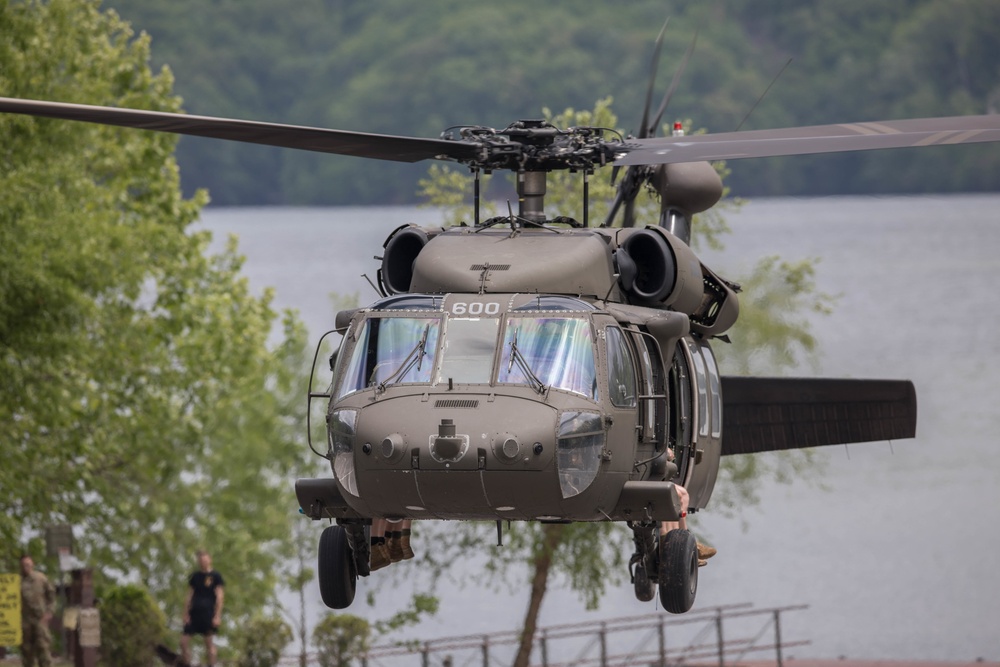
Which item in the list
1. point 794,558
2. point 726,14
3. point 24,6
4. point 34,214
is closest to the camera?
point 34,214

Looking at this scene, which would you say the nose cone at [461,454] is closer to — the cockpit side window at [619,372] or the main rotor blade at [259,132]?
the cockpit side window at [619,372]

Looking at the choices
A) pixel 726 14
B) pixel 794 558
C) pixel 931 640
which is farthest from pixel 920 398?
pixel 726 14

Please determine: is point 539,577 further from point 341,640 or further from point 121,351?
point 121,351

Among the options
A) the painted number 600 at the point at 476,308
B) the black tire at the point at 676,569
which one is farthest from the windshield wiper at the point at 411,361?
the black tire at the point at 676,569

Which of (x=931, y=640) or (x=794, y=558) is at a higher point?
(x=794, y=558)

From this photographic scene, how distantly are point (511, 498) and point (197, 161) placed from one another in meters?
101

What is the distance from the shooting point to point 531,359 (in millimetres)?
14203

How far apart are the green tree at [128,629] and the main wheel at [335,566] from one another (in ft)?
42.5

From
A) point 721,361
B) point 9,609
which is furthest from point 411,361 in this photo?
point 721,361

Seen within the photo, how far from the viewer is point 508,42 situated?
107688 millimetres

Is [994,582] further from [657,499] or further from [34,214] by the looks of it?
[657,499]

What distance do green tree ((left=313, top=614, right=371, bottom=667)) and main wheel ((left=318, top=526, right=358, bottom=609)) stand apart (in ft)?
48.9

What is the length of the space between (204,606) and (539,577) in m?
8.72

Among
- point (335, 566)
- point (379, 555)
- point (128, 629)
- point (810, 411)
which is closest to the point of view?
point (335, 566)
